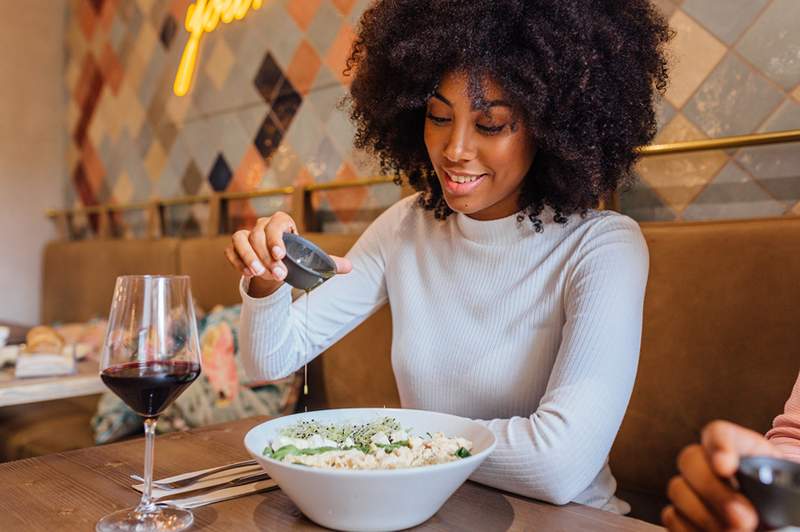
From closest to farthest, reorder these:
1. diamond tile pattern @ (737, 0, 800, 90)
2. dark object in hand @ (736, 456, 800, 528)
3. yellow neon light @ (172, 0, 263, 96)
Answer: dark object in hand @ (736, 456, 800, 528)
diamond tile pattern @ (737, 0, 800, 90)
yellow neon light @ (172, 0, 263, 96)

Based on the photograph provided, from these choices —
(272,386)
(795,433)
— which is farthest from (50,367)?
(795,433)

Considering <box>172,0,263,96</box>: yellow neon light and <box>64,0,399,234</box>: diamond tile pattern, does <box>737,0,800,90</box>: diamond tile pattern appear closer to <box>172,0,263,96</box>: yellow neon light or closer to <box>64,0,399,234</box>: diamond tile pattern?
<box>64,0,399,234</box>: diamond tile pattern

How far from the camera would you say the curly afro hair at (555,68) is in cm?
107

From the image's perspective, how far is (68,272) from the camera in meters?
3.55

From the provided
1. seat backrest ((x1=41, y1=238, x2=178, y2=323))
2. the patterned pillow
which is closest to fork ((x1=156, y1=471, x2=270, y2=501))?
the patterned pillow

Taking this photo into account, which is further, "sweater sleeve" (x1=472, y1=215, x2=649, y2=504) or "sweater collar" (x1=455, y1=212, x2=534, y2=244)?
"sweater collar" (x1=455, y1=212, x2=534, y2=244)

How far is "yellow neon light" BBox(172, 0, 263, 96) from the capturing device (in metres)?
2.74

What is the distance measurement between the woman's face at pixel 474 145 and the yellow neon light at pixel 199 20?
1.79 meters

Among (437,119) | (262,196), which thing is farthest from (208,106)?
(437,119)

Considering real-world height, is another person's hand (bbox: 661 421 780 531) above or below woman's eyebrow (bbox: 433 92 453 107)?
below

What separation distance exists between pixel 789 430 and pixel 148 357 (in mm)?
780

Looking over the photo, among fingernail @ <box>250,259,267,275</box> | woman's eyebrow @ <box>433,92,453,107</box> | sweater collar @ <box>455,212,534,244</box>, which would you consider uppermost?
woman's eyebrow @ <box>433,92,453,107</box>

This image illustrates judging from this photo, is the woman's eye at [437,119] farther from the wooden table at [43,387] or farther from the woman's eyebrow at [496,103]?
the wooden table at [43,387]

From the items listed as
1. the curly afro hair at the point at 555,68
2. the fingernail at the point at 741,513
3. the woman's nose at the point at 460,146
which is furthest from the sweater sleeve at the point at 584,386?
the fingernail at the point at 741,513
